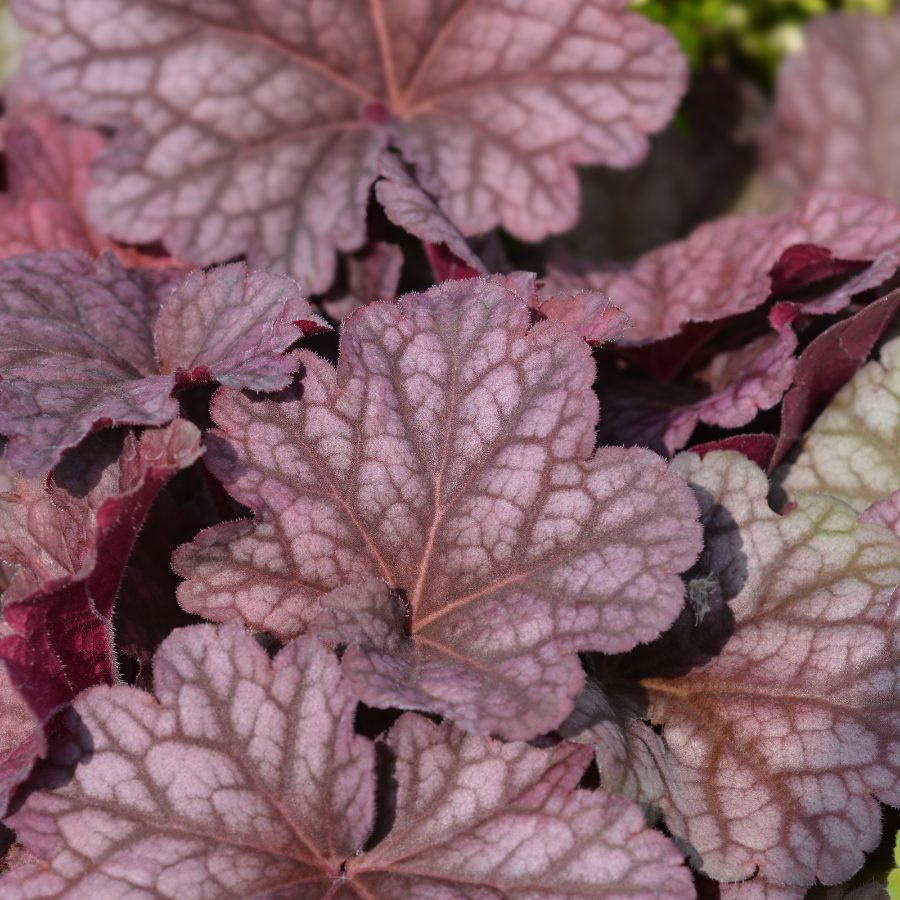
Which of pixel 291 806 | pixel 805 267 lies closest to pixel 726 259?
pixel 805 267

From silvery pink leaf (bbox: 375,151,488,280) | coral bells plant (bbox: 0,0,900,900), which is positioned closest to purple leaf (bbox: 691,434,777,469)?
coral bells plant (bbox: 0,0,900,900)

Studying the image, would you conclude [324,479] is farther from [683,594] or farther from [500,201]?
[500,201]

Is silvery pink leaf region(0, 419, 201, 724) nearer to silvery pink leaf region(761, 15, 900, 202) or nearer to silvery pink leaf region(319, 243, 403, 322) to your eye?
silvery pink leaf region(319, 243, 403, 322)

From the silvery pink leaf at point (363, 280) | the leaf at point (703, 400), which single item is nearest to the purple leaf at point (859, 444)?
the leaf at point (703, 400)

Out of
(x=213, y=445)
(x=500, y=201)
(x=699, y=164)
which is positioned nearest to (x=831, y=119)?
(x=699, y=164)

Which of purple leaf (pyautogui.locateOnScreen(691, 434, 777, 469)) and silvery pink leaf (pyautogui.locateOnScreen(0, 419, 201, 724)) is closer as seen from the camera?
silvery pink leaf (pyautogui.locateOnScreen(0, 419, 201, 724))

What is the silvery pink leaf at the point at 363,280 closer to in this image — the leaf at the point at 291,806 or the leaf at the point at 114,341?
the leaf at the point at 114,341
